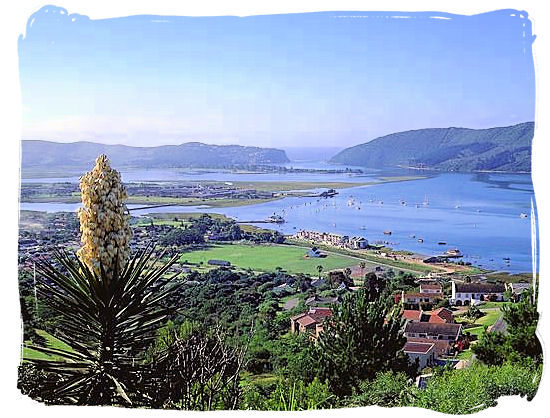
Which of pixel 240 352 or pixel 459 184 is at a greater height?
pixel 459 184

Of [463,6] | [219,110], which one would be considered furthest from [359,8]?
[219,110]

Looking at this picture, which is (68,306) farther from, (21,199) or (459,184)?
(459,184)

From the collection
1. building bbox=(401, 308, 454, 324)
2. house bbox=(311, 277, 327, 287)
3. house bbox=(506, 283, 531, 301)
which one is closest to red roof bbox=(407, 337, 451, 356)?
building bbox=(401, 308, 454, 324)

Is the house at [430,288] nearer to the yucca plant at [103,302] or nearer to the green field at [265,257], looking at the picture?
the green field at [265,257]

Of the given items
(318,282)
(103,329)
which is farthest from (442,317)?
(103,329)

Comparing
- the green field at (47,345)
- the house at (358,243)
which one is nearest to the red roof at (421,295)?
the house at (358,243)

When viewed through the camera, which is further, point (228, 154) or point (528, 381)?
point (228, 154)

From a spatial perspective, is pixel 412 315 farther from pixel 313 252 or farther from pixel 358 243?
pixel 313 252
